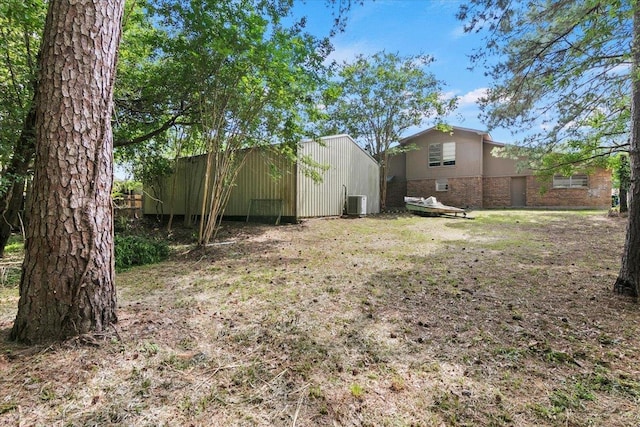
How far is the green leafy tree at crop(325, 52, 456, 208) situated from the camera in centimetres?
1559

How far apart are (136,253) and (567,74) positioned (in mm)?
7129

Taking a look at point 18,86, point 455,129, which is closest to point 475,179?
point 455,129

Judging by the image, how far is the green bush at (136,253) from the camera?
5246 mm

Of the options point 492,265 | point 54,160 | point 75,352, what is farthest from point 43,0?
point 492,265

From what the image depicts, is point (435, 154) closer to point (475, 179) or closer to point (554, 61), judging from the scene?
point (475, 179)

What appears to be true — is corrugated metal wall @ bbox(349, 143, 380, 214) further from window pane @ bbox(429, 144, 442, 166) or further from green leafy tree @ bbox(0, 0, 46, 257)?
green leafy tree @ bbox(0, 0, 46, 257)

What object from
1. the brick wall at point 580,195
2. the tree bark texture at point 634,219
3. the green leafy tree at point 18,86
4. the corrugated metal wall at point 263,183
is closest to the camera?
the tree bark texture at point 634,219

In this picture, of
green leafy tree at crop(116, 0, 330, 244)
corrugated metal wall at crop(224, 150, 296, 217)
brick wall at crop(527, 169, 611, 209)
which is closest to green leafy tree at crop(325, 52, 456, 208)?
corrugated metal wall at crop(224, 150, 296, 217)

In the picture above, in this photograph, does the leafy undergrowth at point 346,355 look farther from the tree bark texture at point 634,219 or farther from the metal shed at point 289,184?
the metal shed at point 289,184

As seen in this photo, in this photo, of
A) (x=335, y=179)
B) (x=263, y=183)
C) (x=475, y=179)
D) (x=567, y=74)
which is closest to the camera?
(x=567, y=74)

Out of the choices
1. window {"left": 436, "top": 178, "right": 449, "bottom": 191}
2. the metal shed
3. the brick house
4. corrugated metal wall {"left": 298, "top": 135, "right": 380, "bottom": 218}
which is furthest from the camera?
window {"left": 436, "top": 178, "right": 449, "bottom": 191}

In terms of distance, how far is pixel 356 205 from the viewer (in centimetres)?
1329

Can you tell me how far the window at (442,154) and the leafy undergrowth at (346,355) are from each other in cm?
1712

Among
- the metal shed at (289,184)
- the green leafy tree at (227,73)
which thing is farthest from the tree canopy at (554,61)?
the metal shed at (289,184)
